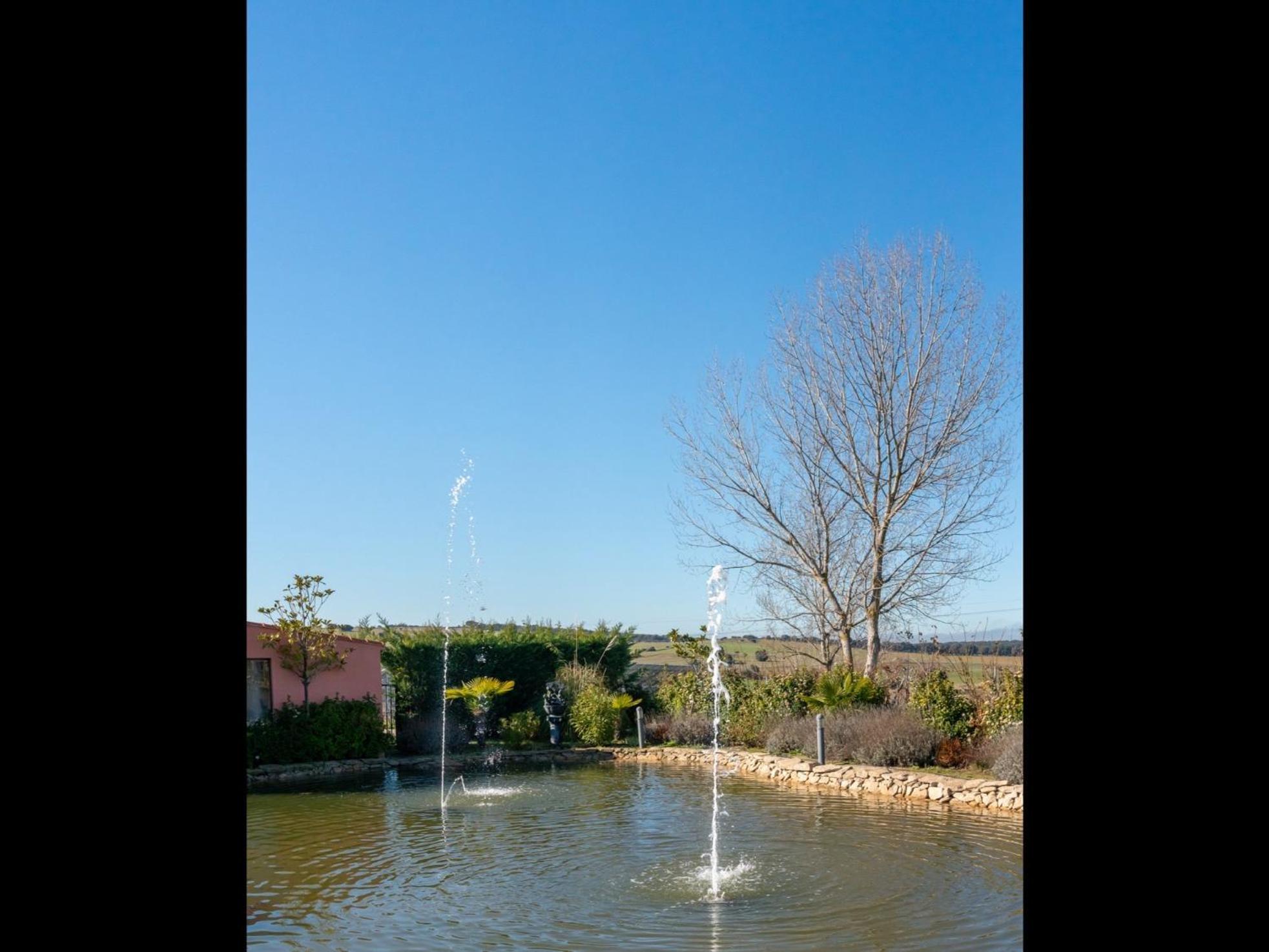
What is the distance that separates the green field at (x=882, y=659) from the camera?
50.6 ft

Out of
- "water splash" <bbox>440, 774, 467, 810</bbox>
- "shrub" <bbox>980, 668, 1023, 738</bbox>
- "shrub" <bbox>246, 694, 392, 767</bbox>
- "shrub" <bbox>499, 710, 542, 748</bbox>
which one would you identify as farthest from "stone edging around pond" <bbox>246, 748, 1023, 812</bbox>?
"water splash" <bbox>440, 774, 467, 810</bbox>

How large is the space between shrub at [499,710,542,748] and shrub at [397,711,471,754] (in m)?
0.74

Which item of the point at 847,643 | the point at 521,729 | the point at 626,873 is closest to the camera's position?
the point at 626,873

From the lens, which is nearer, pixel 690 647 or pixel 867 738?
pixel 867 738

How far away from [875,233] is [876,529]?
6060 millimetres

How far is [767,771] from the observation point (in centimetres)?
1465

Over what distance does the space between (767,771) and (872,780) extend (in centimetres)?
209

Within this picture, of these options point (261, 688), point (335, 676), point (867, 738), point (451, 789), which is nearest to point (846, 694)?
point (867, 738)

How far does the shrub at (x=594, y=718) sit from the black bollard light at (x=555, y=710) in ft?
0.99

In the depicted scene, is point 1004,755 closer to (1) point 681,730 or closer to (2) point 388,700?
(1) point 681,730

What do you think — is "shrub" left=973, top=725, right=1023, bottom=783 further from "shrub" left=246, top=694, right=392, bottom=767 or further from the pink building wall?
the pink building wall

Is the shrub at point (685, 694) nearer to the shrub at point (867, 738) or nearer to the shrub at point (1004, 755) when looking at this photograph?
the shrub at point (867, 738)
